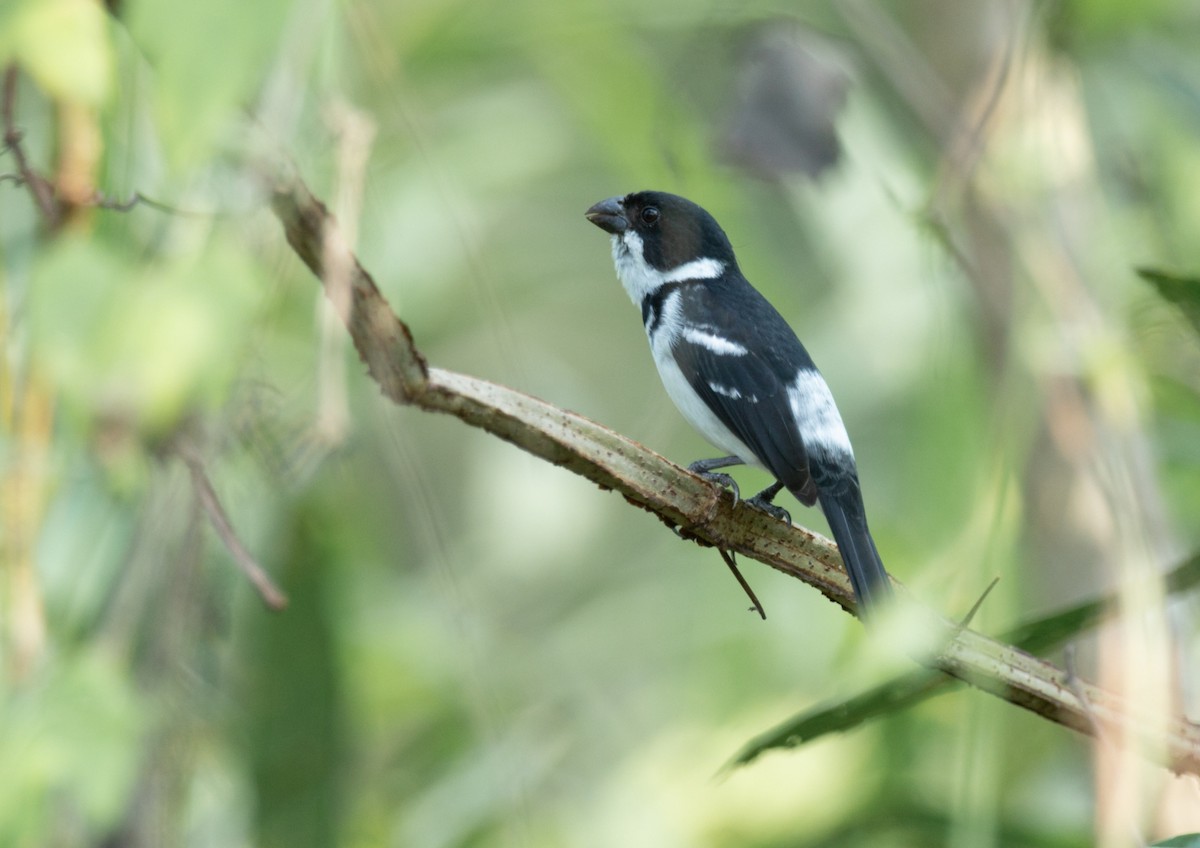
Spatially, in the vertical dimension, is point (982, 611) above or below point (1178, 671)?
above

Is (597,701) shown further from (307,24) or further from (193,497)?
(307,24)

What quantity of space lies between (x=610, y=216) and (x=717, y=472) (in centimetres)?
92

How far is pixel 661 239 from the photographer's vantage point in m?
3.17

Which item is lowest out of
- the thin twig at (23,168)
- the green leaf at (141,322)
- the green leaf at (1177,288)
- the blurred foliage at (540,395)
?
the blurred foliage at (540,395)

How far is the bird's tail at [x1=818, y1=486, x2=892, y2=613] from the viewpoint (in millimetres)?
1847

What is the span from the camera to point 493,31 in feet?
12.7

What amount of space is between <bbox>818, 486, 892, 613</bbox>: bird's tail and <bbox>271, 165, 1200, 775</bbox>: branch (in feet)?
0.12

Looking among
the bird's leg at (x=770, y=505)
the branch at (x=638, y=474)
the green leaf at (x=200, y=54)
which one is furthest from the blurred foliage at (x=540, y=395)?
the bird's leg at (x=770, y=505)

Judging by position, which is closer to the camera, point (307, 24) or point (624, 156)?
point (307, 24)

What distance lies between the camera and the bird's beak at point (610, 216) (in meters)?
3.19

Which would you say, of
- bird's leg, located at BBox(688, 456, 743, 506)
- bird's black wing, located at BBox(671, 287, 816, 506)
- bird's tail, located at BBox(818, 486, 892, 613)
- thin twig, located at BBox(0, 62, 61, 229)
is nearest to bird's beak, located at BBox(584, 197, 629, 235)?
bird's black wing, located at BBox(671, 287, 816, 506)

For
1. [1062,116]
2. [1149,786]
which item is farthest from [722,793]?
[1062,116]

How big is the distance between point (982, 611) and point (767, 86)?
1.25 metres

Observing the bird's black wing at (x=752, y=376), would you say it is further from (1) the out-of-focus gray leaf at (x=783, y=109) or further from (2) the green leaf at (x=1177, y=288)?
(2) the green leaf at (x=1177, y=288)
